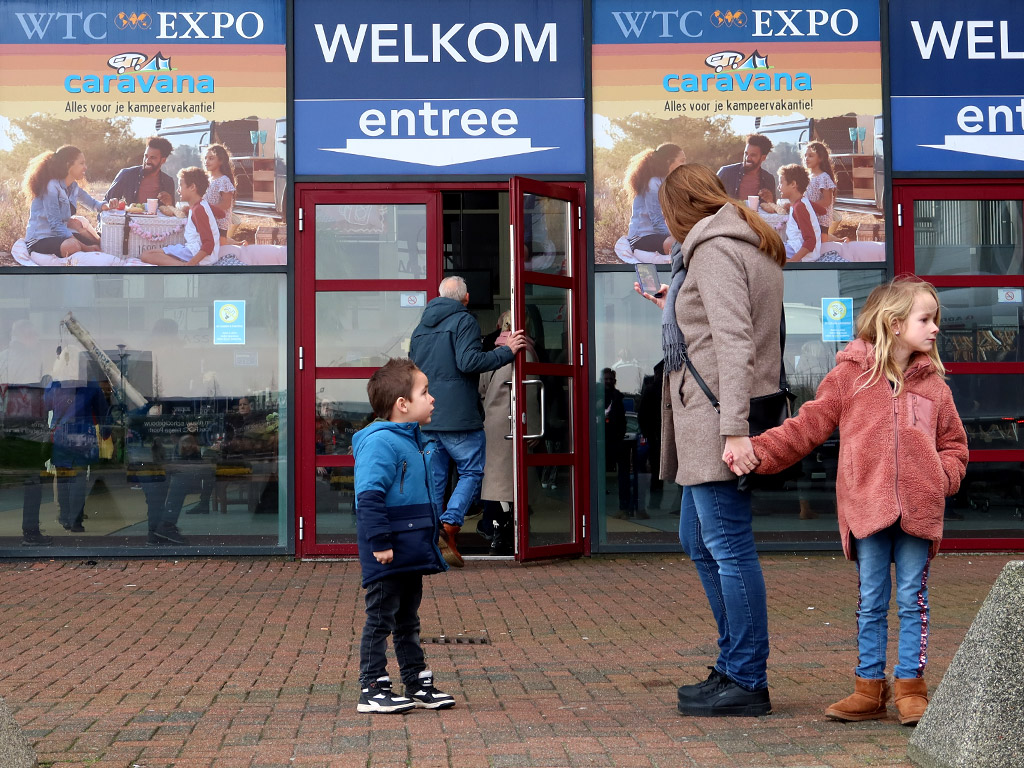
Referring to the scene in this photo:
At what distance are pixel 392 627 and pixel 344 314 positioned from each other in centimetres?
501

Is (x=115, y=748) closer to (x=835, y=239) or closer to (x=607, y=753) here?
(x=607, y=753)

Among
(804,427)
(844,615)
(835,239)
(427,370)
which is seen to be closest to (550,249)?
(427,370)

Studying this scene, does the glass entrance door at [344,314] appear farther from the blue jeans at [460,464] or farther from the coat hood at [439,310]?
the blue jeans at [460,464]

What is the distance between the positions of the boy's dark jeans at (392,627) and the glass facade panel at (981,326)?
6.25 meters

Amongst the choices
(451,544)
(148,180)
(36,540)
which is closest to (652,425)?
(451,544)

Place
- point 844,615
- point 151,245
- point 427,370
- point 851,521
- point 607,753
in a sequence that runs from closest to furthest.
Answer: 1. point 607,753
2. point 851,521
3. point 844,615
4. point 427,370
5. point 151,245

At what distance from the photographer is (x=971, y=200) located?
9711 millimetres

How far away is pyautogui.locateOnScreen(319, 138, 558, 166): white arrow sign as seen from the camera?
9461 mm

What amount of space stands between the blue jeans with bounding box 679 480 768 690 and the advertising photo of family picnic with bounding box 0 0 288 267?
572 centimetres

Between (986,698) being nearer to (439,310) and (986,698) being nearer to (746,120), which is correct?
(439,310)

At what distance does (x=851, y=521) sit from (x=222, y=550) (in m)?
6.17

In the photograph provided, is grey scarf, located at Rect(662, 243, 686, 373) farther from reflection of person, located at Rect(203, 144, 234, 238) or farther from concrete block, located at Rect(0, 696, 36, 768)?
reflection of person, located at Rect(203, 144, 234, 238)

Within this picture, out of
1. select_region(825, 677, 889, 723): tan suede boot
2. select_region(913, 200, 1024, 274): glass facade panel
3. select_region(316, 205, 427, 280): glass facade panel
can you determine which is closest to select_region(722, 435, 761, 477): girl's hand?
select_region(825, 677, 889, 723): tan suede boot

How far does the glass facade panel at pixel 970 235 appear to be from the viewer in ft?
31.8
